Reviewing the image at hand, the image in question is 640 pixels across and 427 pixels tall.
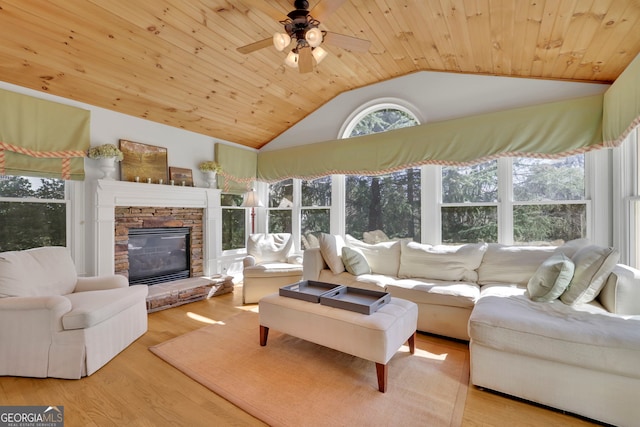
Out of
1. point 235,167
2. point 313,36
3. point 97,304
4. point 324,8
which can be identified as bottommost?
point 97,304

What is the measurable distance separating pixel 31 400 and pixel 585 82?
5.39 meters

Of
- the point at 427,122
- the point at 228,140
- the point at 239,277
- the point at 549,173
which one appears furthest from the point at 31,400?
the point at 549,173

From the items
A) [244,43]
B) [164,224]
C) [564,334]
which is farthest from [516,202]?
[164,224]

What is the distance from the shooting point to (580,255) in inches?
92.7

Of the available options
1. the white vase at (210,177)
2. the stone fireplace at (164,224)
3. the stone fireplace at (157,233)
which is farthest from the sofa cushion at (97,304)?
the white vase at (210,177)

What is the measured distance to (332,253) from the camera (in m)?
3.48

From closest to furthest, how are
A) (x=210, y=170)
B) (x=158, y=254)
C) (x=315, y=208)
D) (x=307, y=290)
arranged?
1. (x=307, y=290)
2. (x=158, y=254)
3. (x=210, y=170)
4. (x=315, y=208)

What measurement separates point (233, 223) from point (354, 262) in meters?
2.62

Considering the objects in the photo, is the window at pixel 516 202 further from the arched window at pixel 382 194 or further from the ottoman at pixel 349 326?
the ottoman at pixel 349 326

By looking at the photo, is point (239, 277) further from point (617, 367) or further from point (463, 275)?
point (617, 367)

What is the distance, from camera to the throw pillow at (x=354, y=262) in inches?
134

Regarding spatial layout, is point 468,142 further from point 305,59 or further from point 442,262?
point 305,59

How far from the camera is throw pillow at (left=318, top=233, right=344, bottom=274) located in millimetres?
3443

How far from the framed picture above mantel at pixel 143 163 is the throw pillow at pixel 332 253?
2473mm
